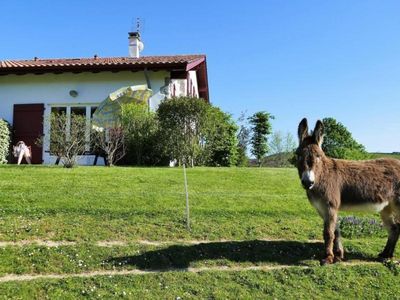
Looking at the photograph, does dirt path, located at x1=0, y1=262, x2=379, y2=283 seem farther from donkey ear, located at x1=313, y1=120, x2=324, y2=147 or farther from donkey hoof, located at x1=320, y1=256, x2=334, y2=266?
donkey ear, located at x1=313, y1=120, x2=324, y2=147

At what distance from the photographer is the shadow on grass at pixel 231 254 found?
6930mm

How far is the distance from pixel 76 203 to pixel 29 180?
8.92ft

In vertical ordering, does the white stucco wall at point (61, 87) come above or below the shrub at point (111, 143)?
above

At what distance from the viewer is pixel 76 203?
9.57 metres

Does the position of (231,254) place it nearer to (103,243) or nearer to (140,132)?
(103,243)

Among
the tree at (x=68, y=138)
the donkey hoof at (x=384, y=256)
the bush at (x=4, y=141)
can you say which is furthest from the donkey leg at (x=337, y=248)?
the bush at (x=4, y=141)

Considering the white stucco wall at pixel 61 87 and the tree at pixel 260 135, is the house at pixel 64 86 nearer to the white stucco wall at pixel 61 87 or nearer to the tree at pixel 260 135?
the white stucco wall at pixel 61 87

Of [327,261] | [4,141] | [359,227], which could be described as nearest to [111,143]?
[4,141]

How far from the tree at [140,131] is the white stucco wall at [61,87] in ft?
11.4

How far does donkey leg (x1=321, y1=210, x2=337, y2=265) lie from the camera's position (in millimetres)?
6688

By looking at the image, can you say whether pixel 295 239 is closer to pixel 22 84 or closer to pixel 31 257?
pixel 31 257

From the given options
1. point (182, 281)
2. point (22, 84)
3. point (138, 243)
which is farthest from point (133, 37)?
point (182, 281)

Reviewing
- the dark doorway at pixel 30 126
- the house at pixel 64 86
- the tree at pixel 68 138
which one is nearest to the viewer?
the tree at pixel 68 138

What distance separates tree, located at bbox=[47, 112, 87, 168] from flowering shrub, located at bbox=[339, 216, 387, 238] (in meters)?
8.46
